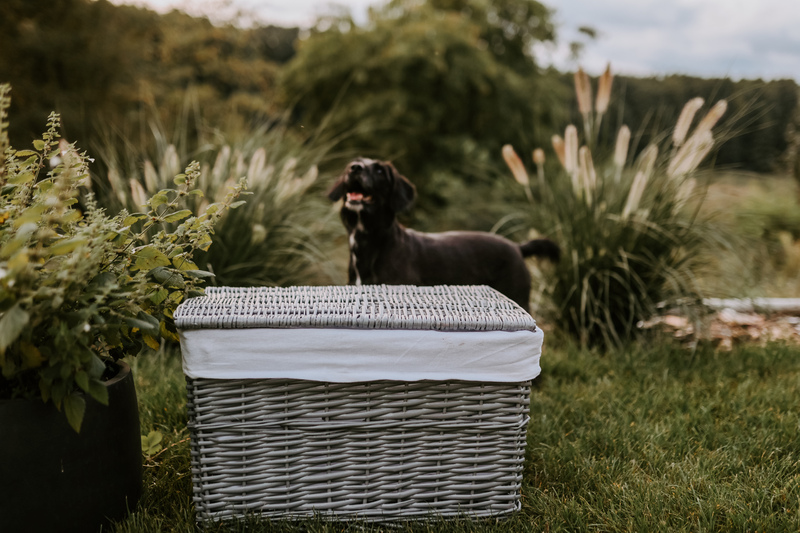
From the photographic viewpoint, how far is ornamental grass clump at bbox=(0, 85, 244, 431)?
4.36 ft

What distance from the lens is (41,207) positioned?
1.32m

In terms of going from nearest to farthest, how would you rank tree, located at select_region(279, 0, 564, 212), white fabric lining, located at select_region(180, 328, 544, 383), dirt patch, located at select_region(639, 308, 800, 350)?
1. white fabric lining, located at select_region(180, 328, 544, 383)
2. dirt patch, located at select_region(639, 308, 800, 350)
3. tree, located at select_region(279, 0, 564, 212)

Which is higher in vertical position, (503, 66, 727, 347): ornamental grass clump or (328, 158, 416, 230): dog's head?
(328, 158, 416, 230): dog's head

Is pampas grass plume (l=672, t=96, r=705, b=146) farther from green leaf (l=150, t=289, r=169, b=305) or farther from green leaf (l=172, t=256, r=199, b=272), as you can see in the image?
green leaf (l=150, t=289, r=169, b=305)

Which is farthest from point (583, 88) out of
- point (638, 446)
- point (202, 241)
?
point (202, 241)

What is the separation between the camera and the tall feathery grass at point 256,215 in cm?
329

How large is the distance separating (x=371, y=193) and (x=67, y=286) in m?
1.48

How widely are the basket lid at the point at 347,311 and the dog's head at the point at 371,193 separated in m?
0.74

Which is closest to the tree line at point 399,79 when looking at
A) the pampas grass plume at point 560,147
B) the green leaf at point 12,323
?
the pampas grass plume at point 560,147

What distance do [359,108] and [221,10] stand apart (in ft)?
11.3

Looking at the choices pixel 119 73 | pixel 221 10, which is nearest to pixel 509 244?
pixel 119 73

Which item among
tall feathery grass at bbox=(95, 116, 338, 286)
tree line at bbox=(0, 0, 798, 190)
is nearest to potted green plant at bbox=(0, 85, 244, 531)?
tall feathery grass at bbox=(95, 116, 338, 286)

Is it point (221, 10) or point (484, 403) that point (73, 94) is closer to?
point (221, 10)

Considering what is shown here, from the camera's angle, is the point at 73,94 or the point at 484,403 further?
the point at 73,94
